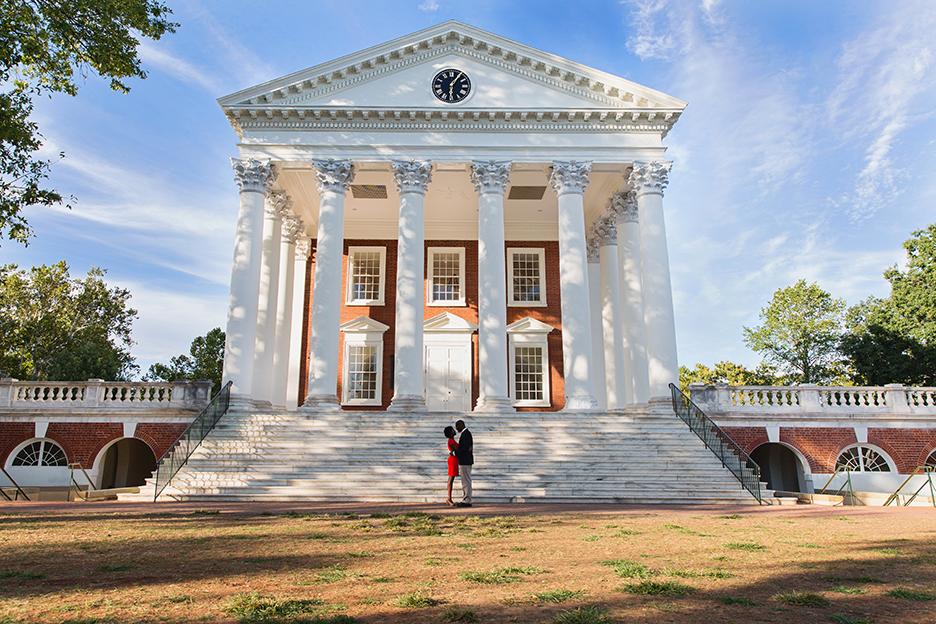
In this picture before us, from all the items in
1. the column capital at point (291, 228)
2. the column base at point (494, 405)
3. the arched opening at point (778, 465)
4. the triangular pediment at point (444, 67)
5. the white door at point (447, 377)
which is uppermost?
the triangular pediment at point (444, 67)

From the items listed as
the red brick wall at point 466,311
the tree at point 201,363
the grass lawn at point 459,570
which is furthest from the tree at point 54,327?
the grass lawn at point 459,570

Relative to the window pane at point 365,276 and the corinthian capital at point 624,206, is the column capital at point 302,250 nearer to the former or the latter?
the window pane at point 365,276

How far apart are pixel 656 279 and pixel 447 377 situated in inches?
410

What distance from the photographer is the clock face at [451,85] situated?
22.7 meters

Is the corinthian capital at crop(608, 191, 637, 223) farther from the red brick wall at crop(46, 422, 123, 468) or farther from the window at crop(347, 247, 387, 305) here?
the red brick wall at crop(46, 422, 123, 468)

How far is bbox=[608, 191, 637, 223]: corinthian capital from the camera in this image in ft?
78.7

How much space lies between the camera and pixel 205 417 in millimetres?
17672

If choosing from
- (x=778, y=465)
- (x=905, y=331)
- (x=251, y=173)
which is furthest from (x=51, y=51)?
(x=905, y=331)

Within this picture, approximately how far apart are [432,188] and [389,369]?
8301 millimetres

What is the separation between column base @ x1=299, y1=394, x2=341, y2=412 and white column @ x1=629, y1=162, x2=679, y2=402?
35.8 ft

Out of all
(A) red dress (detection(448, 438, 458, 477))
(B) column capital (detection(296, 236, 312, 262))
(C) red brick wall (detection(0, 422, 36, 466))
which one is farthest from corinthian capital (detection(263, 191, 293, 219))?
(A) red dress (detection(448, 438, 458, 477))

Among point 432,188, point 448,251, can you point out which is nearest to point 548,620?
point 432,188

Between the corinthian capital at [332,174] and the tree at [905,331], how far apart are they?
28.1 metres

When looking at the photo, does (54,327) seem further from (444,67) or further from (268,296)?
(444,67)
